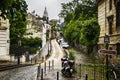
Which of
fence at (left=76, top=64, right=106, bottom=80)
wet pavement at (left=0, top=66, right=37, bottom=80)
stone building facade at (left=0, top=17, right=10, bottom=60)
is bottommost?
wet pavement at (left=0, top=66, right=37, bottom=80)

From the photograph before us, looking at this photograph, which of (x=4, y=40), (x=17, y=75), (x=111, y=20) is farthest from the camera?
(x=4, y=40)

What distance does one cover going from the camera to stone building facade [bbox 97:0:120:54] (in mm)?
31656

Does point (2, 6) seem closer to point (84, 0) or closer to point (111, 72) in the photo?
point (111, 72)

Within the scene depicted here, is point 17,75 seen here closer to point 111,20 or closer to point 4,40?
point 111,20

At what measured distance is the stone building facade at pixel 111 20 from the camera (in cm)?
3166

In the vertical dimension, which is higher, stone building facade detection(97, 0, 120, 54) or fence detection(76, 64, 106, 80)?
stone building facade detection(97, 0, 120, 54)

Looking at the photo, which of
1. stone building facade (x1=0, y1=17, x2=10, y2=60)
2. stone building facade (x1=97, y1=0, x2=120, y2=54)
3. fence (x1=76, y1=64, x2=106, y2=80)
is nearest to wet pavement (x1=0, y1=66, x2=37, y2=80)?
fence (x1=76, y1=64, x2=106, y2=80)

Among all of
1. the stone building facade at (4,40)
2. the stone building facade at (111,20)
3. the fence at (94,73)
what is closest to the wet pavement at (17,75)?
the fence at (94,73)

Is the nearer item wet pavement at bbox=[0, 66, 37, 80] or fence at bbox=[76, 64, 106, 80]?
fence at bbox=[76, 64, 106, 80]

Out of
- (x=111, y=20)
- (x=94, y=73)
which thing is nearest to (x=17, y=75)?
(x=94, y=73)

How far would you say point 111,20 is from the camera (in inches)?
1337

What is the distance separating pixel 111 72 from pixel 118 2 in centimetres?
1348

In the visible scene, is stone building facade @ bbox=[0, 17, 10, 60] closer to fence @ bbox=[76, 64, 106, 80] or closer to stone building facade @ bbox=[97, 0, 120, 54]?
stone building facade @ bbox=[97, 0, 120, 54]

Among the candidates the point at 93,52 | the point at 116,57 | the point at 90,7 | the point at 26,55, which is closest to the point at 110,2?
the point at 116,57
